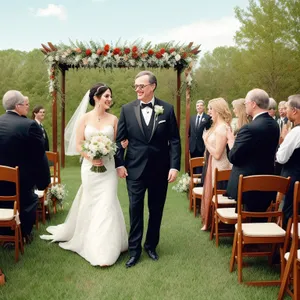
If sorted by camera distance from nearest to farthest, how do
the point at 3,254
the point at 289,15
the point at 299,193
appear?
the point at 299,193 → the point at 3,254 → the point at 289,15

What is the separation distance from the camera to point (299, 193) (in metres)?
3.55

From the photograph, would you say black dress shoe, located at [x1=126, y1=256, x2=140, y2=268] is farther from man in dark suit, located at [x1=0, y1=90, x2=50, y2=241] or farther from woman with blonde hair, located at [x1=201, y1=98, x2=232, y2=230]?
woman with blonde hair, located at [x1=201, y1=98, x2=232, y2=230]

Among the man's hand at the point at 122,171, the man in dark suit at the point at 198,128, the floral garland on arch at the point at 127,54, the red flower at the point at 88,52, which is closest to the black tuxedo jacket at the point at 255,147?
the man's hand at the point at 122,171

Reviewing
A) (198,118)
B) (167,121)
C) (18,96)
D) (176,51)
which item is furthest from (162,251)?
(176,51)

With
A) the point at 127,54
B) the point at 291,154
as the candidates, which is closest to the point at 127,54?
the point at 127,54

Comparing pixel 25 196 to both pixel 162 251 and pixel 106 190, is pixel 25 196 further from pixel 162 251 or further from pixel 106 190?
pixel 162 251

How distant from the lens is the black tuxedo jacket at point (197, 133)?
33.8 feet

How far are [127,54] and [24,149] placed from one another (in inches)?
221

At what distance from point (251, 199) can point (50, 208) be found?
422 cm

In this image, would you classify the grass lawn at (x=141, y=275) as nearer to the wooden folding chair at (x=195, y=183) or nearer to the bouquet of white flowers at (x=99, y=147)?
the wooden folding chair at (x=195, y=183)

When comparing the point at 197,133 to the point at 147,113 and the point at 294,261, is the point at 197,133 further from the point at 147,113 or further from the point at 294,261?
the point at 294,261

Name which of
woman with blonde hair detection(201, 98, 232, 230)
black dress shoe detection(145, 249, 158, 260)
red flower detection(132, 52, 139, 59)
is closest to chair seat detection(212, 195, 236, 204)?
woman with blonde hair detection(201, 98, 232, 230)

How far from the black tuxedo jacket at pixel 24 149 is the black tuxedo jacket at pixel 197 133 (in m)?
5.66

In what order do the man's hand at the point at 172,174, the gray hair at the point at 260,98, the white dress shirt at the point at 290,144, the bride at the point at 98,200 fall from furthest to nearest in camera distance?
the bride at the point at 98,200, the man's hand at the point at 172,174, the gray hair at the point at 260,98, the white dress shirt at the point at 290,144
